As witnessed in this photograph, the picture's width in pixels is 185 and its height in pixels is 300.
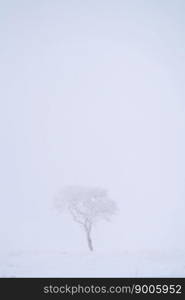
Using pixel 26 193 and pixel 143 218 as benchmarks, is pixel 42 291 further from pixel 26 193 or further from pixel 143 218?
pixel 26 193

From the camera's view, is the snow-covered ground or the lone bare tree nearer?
the snow-covered ground

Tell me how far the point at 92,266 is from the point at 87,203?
1136 centimetres

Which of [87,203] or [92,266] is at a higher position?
[87,203]

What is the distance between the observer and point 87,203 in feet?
135

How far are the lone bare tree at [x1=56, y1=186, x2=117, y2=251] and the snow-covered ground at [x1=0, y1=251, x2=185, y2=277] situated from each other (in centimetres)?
602

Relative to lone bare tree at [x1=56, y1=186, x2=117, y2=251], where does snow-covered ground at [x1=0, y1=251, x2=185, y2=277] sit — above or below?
A: below

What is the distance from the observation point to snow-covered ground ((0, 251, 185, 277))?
87.3 feet

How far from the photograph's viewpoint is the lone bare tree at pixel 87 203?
4119cm

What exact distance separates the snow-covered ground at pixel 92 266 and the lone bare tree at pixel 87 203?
6.02 metres

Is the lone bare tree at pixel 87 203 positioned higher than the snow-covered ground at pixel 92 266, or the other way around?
the lone bare tree at pixel 87 203

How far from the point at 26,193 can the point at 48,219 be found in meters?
68.4

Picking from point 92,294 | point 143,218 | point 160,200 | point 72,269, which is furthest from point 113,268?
point 160,200

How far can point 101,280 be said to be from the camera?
21.5 m

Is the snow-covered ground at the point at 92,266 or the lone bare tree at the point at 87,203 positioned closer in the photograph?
the snow-covered ground at the point at 92,266
